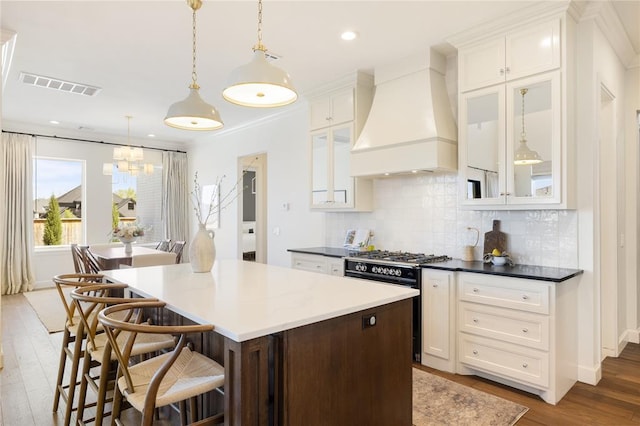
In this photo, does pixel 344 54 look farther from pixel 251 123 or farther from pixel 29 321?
pixel 29 321

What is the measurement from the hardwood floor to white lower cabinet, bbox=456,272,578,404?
106 millimetres

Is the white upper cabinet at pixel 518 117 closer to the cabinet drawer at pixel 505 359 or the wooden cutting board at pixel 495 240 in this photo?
the wooden cutting board at pixel 495 240

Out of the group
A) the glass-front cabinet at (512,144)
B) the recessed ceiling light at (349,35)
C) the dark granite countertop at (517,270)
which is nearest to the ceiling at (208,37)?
the recessed ceiling light at (349,35)

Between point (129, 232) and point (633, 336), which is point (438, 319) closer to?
point (633, 336)

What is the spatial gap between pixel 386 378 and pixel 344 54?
9.76ft

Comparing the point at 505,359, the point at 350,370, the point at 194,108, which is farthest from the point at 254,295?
the point at 505,359

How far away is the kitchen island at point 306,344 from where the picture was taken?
1433 mm

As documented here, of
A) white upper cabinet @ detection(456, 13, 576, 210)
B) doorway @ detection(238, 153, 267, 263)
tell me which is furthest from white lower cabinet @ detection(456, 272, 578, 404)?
doorway @ detection(238, 153, 267, 263)

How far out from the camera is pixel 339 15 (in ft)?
9.78

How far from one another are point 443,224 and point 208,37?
2798mm

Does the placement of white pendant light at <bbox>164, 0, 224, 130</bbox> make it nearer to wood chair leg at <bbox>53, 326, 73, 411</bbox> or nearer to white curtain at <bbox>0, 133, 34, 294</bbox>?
wood chair leg at <bbox>53, 326, 73, 411</bbox>

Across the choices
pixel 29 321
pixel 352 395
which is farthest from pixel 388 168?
pixel 29 321

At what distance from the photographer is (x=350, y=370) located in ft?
5.75

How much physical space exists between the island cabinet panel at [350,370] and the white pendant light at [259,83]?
4.04 feet
